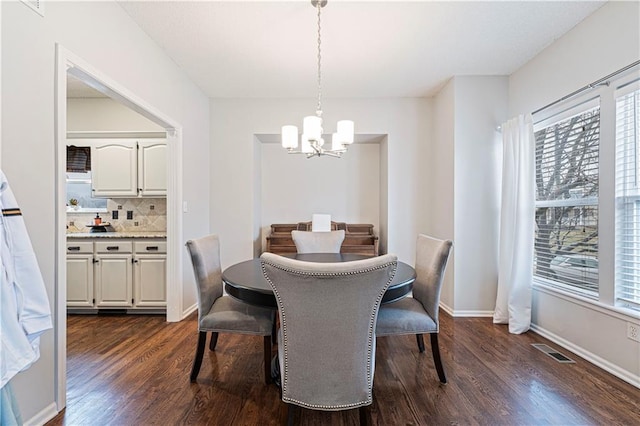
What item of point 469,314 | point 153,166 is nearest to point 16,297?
point 153,166

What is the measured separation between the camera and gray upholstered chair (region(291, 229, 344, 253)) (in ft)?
10.2

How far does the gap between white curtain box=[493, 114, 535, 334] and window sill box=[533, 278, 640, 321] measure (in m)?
0.13

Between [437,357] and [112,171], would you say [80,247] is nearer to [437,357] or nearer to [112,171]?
[112,171]

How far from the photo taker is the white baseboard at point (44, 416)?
5.17 ft

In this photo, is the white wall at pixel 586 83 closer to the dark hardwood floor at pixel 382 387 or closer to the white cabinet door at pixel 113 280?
the dark hardwood floor at pixel 382 387

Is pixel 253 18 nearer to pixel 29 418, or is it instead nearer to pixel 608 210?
pixel 29 418

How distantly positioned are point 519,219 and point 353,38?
223 cm

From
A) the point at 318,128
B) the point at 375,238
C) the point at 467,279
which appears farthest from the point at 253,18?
the point at 467,279

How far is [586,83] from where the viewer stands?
2404 mm

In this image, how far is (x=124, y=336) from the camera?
2805 millimetres

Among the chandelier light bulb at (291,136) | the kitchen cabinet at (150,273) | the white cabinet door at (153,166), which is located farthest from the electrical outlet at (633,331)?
the white cabinet door at (153,166)

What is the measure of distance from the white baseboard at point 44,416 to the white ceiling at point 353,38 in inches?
103

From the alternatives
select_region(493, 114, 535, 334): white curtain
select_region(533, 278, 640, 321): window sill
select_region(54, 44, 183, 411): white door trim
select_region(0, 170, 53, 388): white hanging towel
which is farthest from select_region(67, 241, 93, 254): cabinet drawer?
select_region(533, 278, 640, 321): window sill

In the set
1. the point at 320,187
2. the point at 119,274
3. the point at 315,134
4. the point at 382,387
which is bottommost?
the point at 382,387
